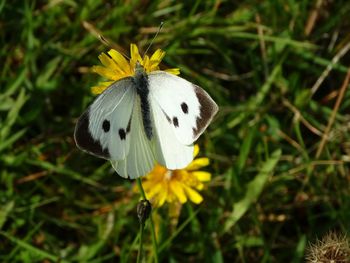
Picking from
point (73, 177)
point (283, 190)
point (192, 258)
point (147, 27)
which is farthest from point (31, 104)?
point (283, 190)

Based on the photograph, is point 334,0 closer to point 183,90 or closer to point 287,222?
point 287,222

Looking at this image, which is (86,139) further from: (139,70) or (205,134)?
(205,134)

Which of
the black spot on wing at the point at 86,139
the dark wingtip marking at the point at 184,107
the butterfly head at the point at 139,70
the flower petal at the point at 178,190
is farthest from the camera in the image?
the flower petal at the point at 178,190

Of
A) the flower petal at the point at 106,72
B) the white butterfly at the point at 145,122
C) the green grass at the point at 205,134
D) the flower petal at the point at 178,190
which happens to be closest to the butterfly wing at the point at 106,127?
the white butterfly at the point at 145,122

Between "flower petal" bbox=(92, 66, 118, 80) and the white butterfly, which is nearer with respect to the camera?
the white butterfly

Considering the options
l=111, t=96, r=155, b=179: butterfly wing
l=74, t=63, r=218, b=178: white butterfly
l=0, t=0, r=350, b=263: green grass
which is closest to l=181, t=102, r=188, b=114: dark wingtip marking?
l=74, t=63, r=218, b=178: white butterfly

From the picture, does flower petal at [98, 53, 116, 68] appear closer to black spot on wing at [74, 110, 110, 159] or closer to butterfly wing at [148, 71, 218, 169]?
butterfly wing at [148, 71, 218, 169]

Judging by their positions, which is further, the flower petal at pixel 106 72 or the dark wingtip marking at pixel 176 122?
the flower petal at pixel 106 72

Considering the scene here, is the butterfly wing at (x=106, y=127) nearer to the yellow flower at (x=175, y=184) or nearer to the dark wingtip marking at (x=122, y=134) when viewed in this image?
the dark wingtip marking at (x=122, y=134)
